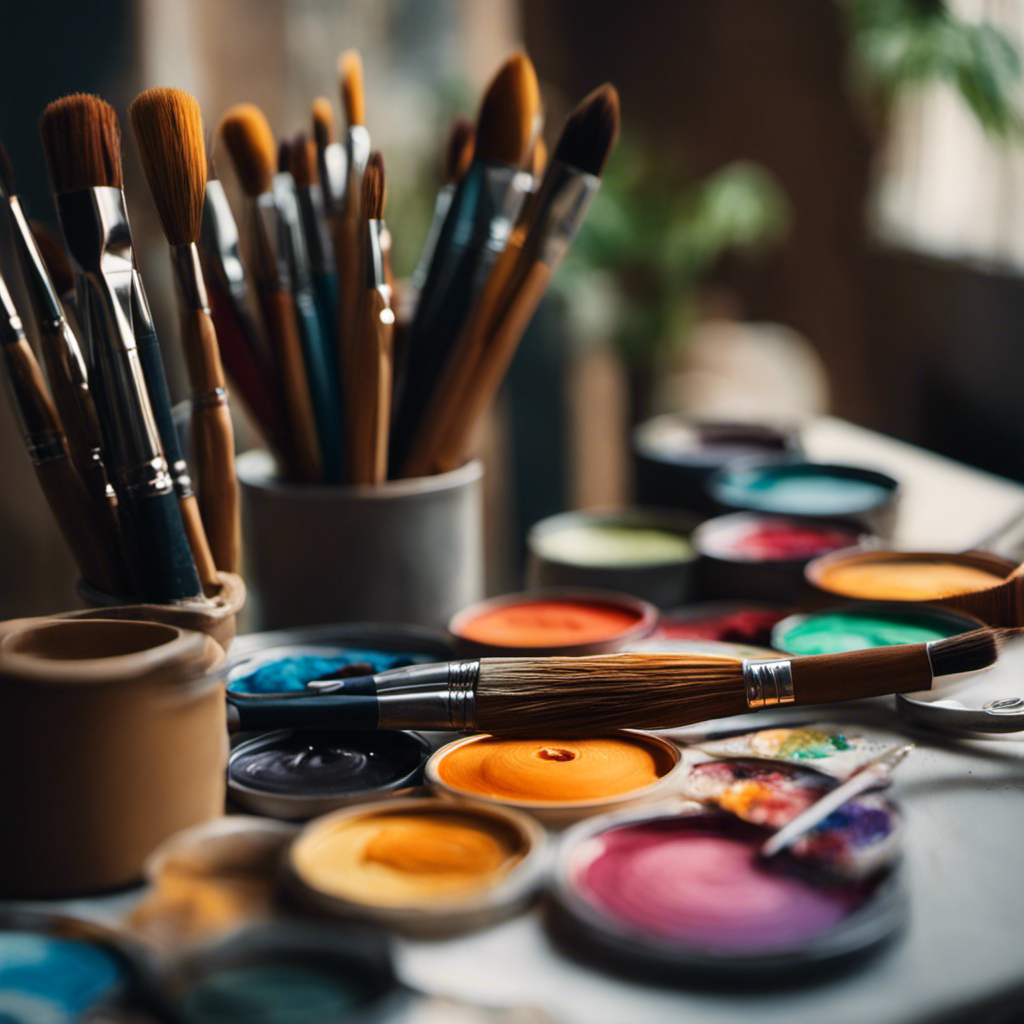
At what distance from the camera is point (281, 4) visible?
2121mm

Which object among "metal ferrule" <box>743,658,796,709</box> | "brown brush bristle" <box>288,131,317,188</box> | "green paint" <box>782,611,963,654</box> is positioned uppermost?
"brown brush bristle" <box>288,131,317,188</box>

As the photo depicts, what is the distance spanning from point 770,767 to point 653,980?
5.3 inches

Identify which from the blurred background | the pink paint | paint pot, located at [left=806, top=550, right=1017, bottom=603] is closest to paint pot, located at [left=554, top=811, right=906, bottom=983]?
the pink paint

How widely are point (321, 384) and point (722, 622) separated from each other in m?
0.25

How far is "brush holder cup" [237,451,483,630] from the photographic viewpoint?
0.59 m

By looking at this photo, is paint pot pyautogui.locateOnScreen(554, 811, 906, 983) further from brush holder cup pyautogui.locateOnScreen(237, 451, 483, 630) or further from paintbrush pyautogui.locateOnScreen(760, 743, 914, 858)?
brush holder cup pyautogui.locateOnScreen(237, 451, 483, 630)

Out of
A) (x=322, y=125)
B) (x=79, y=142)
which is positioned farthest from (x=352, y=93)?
(x=79, y=142)

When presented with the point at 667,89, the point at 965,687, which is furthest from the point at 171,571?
the point at 667,89

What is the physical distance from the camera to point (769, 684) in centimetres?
46

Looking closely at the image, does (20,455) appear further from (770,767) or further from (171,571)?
(770,767)

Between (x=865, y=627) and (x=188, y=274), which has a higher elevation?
(x=188, y=274)

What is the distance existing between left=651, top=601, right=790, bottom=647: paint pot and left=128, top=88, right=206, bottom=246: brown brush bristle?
12.5 inches

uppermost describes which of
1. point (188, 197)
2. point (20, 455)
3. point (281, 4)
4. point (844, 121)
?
point (281, 4)

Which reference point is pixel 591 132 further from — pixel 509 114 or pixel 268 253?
pixel 268 253
